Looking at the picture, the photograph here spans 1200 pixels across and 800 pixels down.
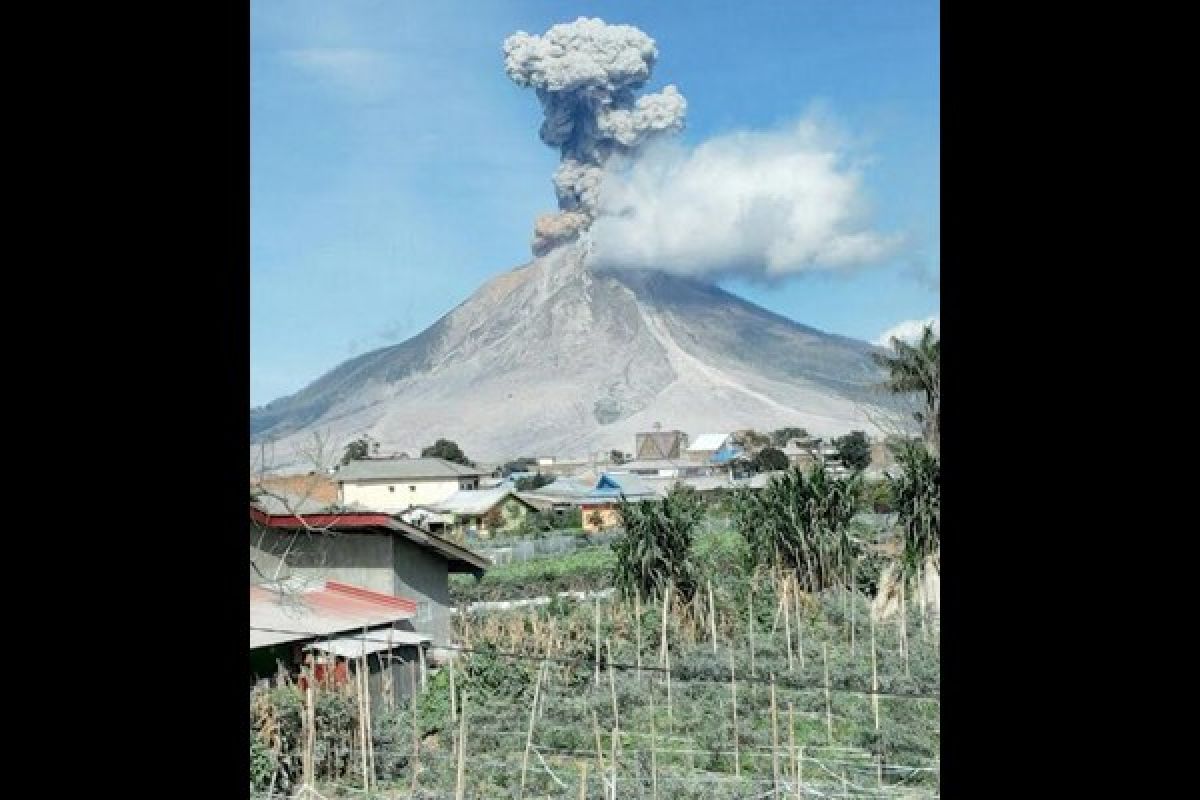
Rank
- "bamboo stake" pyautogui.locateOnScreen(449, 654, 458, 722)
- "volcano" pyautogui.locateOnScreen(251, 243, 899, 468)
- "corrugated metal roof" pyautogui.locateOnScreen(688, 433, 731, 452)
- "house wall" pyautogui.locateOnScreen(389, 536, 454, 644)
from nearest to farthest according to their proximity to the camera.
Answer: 1. "bamboo stake" pyautogui.locateOnScreen(449, 654, 458, 722)
2. "house wall" pyautogui.locateOnScreen(389, 536, 454, 644)
3. "corrugated metal roof" pyautogui.locateOnScreen(688, 433, 731, 452)
4. "volcano" pyautogui.locateOnScreen(251, 243, 899, 468)

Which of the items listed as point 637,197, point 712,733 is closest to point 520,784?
point 712,733

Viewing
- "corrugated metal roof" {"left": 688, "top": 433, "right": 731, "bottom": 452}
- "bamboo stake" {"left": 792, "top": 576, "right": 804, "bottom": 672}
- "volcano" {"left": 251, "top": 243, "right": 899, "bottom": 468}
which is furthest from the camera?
"volcano" {"left": 251, "top": 243, "right": 899, "bottom": 468}

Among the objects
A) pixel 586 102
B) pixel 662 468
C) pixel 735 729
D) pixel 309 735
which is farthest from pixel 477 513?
pixel 586 102

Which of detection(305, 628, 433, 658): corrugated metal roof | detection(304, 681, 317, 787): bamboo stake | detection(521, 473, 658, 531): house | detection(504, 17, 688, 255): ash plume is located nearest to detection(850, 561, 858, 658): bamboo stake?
detection(521, 473, 658, 531): house

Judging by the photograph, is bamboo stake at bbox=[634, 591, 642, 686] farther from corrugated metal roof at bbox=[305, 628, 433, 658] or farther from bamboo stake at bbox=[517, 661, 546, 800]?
corrugated metal roof at bbox=[305, 628, 433, 658]

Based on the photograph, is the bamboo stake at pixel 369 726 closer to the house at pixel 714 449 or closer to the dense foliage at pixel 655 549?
the dense foliage at pixel 655 549

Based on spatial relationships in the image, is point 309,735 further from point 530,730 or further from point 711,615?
point 711,615

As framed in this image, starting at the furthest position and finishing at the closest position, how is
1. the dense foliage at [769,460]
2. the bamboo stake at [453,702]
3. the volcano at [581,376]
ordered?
the volcano at [581,376], the dense foliage at [769,460], the bamboo stake at [453,702]

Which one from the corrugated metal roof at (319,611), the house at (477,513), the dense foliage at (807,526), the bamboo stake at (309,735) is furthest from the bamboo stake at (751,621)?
the bamboo stake at (309,735)
